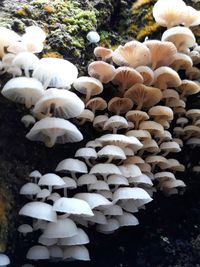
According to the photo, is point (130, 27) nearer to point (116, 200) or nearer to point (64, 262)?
point (116, 200)

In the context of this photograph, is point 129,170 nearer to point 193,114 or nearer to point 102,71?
point 102,71

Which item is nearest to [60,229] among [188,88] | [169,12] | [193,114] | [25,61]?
[25,61]

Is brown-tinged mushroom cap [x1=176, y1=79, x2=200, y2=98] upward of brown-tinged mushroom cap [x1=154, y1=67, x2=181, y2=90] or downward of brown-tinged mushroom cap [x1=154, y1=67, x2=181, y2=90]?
downward

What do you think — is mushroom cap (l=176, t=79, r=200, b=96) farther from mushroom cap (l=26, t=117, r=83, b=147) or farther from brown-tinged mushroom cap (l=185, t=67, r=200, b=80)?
mushroom cap (l=26, t=117, r=83, b=147)

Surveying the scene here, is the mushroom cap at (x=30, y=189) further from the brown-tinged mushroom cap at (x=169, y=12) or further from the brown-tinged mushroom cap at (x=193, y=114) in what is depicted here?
the brown-tinged mushroom cap at (x=169, y=12)

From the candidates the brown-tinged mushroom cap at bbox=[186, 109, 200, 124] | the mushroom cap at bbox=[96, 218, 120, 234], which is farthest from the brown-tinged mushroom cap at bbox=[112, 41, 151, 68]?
the mushroom cap at bbox=[96, 218, 120, 234]

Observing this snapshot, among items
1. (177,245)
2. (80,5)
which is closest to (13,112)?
(80,5)
